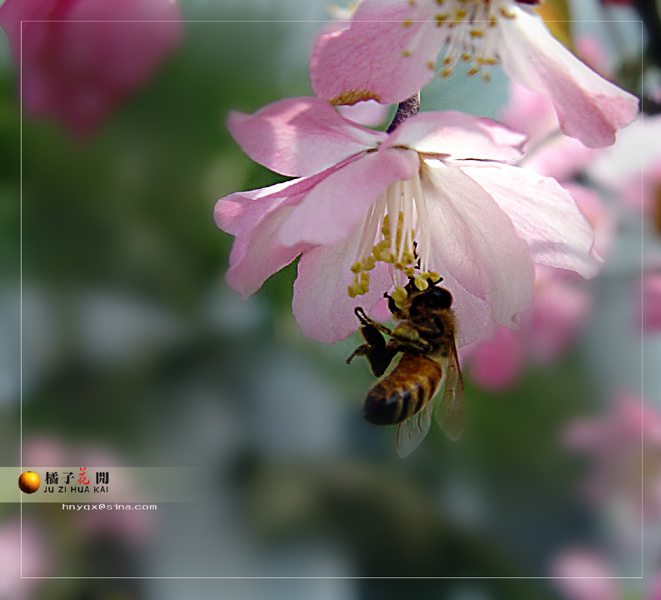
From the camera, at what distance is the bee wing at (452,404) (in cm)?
32

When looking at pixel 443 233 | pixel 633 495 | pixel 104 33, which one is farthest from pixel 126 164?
pixel 633 495

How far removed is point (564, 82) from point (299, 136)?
11cm

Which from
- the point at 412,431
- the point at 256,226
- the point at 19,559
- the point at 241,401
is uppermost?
the point at 256,226

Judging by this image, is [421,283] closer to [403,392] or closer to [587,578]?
[403,392]

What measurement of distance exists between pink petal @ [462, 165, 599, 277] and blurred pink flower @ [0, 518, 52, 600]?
1.50 ft

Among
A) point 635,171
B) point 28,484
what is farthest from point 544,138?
point 28,484

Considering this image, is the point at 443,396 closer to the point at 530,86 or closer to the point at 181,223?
the point at 530,86

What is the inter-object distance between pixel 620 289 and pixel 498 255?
0.86ft

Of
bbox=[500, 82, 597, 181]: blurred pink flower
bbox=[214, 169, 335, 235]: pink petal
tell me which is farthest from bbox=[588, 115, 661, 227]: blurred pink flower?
bbox=[214, 169, 335, 235]: pink petal

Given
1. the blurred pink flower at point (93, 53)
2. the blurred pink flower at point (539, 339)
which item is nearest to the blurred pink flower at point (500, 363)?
the blurred pink flower at point (539, 339)

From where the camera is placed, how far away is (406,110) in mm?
275

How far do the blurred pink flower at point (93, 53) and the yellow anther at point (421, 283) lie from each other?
24cm

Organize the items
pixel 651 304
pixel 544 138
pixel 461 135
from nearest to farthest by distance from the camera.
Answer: pixel 461 135 < pixel 544 138 < pixel 651 304

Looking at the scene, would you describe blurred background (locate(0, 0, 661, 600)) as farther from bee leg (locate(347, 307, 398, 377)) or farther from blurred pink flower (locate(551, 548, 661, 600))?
bee leg (locate(347, 307, 398, 377))
